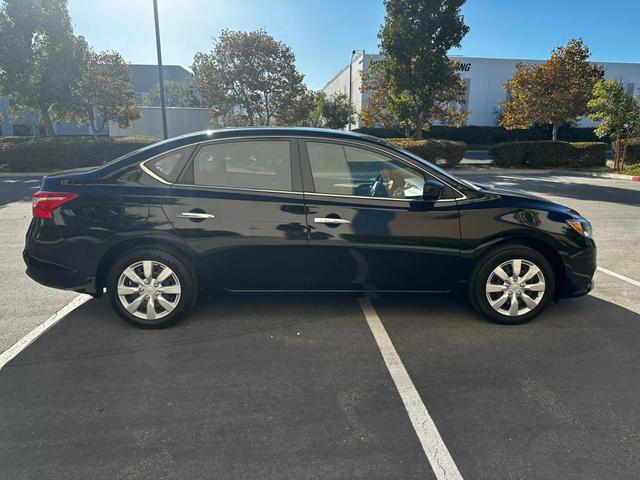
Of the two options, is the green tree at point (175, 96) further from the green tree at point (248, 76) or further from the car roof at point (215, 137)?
the car roof at point (215, 137)

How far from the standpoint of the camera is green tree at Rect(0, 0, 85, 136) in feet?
59.3

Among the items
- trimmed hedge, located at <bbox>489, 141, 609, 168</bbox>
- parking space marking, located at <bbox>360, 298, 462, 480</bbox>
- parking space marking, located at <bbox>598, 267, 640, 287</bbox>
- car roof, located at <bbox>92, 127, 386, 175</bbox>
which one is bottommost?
parking space marking, located at <bbox>360, 298, 462, 480</bbox>

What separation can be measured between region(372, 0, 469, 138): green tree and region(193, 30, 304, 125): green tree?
23.4 feet

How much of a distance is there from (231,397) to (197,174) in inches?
71.3

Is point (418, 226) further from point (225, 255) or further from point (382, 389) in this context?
point (225, 255)

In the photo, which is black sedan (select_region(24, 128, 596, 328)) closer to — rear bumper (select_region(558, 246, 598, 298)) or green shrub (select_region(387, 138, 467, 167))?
rear bumper (select_region(558, 246, 598, 298))

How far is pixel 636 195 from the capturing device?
12.1 meters

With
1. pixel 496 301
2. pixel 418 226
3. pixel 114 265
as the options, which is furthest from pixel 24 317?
pixel 496 301

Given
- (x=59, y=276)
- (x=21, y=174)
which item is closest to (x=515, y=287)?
(x=59, y=276)

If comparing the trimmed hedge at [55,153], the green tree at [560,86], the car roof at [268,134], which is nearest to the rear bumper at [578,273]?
the car roof at [268,134]

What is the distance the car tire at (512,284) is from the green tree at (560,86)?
2107 centimetres

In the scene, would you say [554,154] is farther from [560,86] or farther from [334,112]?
[334,112]

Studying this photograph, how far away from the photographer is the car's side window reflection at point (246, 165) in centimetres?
359

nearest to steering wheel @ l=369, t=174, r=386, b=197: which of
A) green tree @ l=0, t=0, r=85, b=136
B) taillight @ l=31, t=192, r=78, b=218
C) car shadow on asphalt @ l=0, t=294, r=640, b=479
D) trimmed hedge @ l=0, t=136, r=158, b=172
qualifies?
car shadow on asphalt @ l=0, t=294, r=640, b=479
